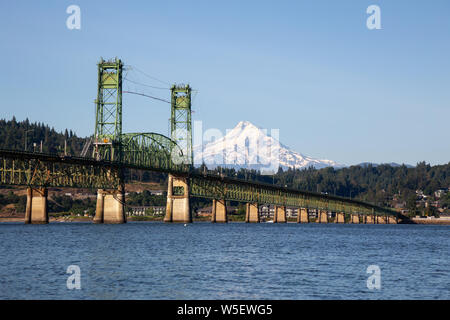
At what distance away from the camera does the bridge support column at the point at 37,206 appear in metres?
133

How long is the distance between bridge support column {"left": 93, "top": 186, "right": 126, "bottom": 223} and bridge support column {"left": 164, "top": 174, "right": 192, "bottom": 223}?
112 feet

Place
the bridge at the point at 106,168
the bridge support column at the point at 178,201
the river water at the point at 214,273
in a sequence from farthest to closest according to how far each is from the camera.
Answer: the bridge support column at the point at 178,201
the bridge at the point at 106,168
the river water at the point at 214,273

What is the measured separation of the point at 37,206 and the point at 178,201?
55125 mm

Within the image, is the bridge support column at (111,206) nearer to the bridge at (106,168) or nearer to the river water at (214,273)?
the bridge at (106,168)

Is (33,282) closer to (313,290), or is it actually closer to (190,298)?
(190,298)

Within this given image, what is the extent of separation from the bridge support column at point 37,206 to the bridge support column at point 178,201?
51.4 meters

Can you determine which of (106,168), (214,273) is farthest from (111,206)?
(214,273)

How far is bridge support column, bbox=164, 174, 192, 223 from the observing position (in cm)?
18550

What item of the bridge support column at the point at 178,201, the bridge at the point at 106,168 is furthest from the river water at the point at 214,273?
the bridge support column at the point at 178,201

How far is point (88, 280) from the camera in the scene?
4734 cm

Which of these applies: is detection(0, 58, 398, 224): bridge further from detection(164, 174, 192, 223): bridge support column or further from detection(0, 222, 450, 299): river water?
detection(0, 222, 450, 299): river water

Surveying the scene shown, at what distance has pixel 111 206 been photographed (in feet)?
502
